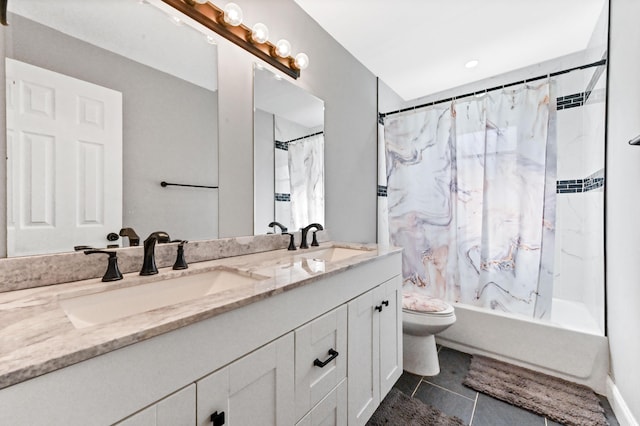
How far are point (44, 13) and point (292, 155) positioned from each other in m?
1.15

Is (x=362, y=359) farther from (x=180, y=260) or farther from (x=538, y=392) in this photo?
(x=538, y=392)

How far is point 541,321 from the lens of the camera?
5.96 feet

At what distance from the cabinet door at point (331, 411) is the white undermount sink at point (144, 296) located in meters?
0.50

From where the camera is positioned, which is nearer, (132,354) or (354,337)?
(132,354)

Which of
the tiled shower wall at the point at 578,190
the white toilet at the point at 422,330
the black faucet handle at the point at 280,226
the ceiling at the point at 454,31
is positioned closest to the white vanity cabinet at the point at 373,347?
the white toilet at the point at 422,330

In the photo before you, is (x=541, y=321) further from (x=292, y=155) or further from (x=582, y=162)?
(x=292, y=155)

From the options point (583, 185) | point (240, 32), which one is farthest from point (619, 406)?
point (240, 32)

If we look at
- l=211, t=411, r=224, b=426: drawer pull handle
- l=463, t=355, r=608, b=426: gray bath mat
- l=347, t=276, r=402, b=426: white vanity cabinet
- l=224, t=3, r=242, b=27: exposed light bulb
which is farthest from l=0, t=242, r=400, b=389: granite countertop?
l=463, t=355, r=608, b=426: gray bath mat

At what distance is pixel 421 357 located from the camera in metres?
1.83

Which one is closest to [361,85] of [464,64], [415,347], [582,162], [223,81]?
[464,64]

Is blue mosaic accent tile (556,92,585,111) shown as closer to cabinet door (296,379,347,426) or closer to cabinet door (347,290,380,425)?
cabinet door (347,290,380,425)

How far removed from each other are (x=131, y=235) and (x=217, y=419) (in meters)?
0.71

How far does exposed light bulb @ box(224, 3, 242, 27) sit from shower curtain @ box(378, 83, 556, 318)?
161 cm

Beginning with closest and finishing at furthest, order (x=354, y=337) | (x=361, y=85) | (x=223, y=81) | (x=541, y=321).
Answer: (x=354, y=337) → (x=223, y=81) → (x=541, y=321) → (x=361, y=85)
